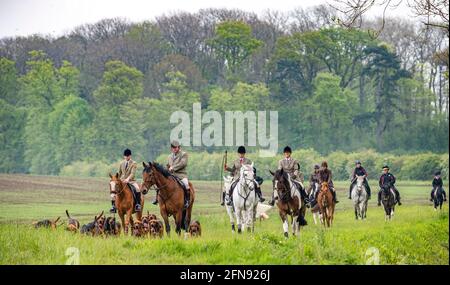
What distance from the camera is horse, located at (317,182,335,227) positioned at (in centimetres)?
3027

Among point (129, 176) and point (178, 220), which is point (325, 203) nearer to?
point (129, 176)

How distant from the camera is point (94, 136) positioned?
226 feet

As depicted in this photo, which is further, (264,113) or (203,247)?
(264,113)

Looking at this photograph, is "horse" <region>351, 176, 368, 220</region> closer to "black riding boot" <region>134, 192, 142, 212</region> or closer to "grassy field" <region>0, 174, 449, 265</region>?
"grassy field" <region>0, 174, 449, 265</region>

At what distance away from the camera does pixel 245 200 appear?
2634 cm

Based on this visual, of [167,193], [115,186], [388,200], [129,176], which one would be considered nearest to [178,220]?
[167,193]

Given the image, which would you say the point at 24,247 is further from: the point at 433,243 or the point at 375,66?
the point at 375,66

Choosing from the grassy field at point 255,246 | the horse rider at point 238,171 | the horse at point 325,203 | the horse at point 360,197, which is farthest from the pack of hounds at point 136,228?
the horse at point 360,197

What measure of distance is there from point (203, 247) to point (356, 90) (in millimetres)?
66694

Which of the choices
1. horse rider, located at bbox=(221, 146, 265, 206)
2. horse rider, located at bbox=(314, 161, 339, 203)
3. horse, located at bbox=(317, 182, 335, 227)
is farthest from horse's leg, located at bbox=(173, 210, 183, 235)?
horse rider, located at bbox=(314, 161, 339, 203)

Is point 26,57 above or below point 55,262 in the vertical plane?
above

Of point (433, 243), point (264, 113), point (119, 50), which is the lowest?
point (433, 243)

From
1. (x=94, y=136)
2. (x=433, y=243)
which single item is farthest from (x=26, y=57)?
(x=433, y=243)

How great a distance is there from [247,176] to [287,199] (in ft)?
4.56
